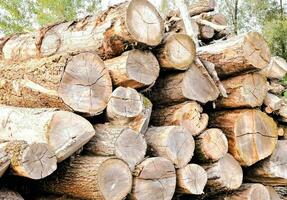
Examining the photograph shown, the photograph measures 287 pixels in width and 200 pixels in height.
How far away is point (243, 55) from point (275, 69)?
0.97m

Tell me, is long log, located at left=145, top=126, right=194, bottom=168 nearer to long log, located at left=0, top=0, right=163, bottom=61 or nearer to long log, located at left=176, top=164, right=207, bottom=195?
long log, located at left=176, top=164, right=207, bottom=195

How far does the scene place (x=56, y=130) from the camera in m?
3.06

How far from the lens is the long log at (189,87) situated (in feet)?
12.9

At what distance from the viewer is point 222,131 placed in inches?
167

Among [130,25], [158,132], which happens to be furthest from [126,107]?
[130,25]

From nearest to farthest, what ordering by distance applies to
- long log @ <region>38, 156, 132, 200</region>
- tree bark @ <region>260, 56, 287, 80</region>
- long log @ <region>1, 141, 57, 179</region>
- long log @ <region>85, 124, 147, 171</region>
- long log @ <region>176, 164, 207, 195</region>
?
long log @ <region>1, 141, 57, 179</region> → long log @ <region>38, 156, 132, 200</region> → long log @ <region>85, 124, 147, 171</region> → long log @ <region>176, 164, 207, 195</region> → tree bark @ <region>260, 56, 287, 80</region>

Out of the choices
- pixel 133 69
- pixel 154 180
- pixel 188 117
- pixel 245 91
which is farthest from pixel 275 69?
pixel 154 180

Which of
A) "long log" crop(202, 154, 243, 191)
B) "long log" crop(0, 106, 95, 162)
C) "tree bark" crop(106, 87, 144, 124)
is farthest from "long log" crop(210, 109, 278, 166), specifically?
"long log" crop(0, 106, 95, 162)

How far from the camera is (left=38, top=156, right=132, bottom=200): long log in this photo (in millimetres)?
3035

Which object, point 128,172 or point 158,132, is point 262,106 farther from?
point 128,172

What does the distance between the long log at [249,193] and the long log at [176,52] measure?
1.39 m

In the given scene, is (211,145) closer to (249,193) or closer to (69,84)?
(249,193)

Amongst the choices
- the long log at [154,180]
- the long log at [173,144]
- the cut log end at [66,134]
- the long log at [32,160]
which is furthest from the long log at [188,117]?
the long log at [32,160]

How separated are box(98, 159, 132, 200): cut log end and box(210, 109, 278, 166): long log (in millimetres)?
1405
